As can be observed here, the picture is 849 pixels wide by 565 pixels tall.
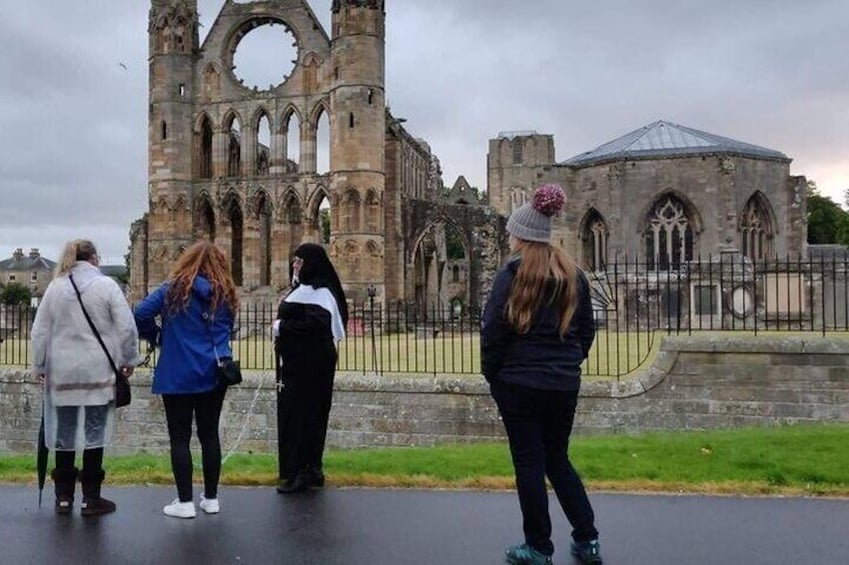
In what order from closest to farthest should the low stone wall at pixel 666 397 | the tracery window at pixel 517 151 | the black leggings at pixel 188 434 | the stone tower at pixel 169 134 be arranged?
the black leggings at pixel 188 434, the low stone wall at pixel 666 397, the stone tower at pixel 169 134, the tracery window at pixel 517 151

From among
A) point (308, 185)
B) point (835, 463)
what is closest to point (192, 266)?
point (835, 463)

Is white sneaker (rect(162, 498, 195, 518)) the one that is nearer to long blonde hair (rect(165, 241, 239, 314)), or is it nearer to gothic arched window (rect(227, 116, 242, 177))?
long blonde hair (rect(165, 241, 239, 314))

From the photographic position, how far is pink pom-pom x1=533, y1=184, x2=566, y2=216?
15.5 ft

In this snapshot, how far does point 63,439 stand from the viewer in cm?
588

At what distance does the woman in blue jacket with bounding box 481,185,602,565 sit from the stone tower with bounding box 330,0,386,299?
1177 inches

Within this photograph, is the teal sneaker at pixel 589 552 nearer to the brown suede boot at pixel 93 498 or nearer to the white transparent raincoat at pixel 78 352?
the white transparent raincoat at pixel 78 352

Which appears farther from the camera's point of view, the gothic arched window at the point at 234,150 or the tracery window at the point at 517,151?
the tracery window at the point at 517,151

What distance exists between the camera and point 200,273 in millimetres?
5867

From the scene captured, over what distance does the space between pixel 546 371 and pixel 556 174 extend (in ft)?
120

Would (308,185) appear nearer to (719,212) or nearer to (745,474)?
(719,212)

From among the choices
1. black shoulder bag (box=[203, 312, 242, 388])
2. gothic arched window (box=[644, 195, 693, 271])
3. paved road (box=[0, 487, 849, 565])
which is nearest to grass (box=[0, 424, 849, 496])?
paved road (box=[0, 487, 849, 565])

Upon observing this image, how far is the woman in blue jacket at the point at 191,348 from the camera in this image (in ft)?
19.0

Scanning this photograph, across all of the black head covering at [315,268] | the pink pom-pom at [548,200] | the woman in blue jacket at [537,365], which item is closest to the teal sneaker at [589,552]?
Answer: the woman in blue jacket at [537,365]

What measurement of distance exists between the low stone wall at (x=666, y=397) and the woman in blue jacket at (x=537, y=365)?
24.4ft
